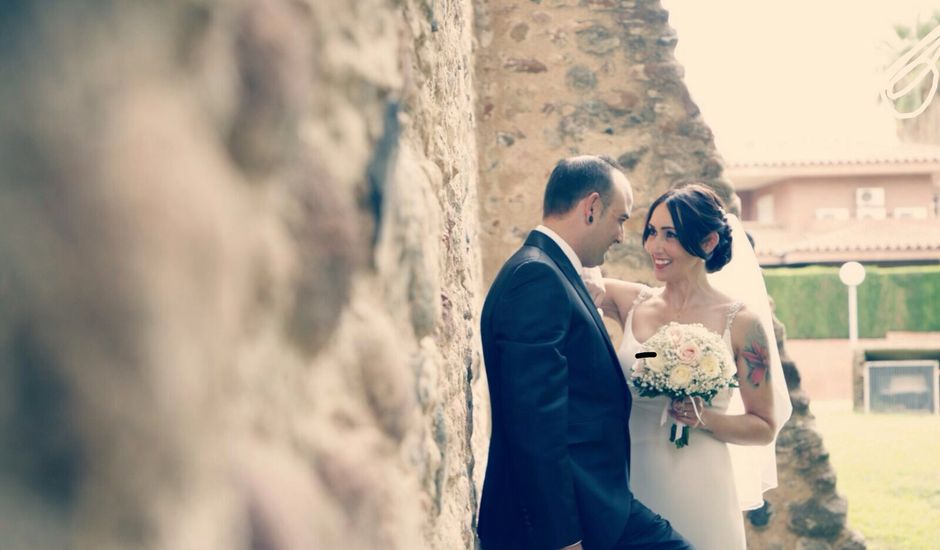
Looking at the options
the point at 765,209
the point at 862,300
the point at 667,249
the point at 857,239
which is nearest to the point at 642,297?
the point at 667,249

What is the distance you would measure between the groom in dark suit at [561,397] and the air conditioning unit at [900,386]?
612 inches

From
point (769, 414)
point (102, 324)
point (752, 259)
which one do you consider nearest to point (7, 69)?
point (102, 324)

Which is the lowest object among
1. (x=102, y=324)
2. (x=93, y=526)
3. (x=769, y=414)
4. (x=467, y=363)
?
(x=769, y=414)

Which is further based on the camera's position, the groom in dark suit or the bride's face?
the bride's face

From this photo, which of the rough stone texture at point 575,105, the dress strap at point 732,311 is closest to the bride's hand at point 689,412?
the dress strap at point 732,311

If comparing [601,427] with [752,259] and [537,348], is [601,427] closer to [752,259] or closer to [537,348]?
[537,348]

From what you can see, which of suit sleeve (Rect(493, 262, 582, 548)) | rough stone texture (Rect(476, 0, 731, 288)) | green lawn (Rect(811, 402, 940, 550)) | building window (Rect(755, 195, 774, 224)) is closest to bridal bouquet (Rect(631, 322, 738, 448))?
suit sleeve (Rect(493, 262, 582, 548))

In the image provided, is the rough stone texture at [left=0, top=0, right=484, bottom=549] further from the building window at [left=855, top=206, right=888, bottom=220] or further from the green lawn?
the building window at [left=855, top=206, right=888, bottom=220]

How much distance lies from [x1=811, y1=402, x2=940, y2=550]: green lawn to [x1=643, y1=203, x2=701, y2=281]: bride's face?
4.90 meters

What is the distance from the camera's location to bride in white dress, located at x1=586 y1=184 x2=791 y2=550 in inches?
141

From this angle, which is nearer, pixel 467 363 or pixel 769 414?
pixel 467 363

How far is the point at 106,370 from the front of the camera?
23.4 inches

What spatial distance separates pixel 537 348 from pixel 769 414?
135cm

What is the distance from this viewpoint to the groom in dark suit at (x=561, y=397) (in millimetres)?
2652
